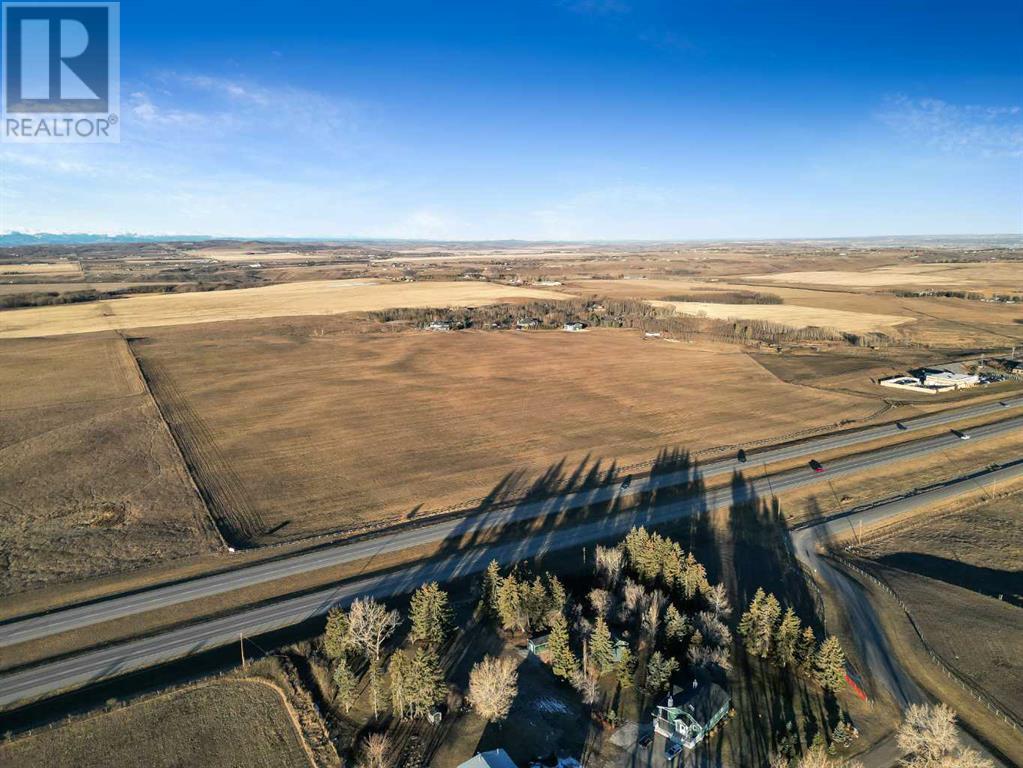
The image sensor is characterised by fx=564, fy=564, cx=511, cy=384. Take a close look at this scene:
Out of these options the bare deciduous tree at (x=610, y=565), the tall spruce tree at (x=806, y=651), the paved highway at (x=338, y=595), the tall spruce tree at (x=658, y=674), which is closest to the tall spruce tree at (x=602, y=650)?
the tall spruce tree at (x=658, y=674)

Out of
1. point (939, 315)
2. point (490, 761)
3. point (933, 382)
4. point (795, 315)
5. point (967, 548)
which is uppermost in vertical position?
point (939, 315)

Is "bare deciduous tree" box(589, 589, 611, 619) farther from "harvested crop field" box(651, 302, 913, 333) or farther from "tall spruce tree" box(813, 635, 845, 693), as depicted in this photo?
"harvested crop field" box(651, 302, 913, 333)

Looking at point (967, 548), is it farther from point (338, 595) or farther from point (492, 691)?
point (338, 595)

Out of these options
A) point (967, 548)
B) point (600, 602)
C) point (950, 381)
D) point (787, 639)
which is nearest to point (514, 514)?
point (600, 602)

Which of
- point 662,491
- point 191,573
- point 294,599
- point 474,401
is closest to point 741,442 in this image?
point 662,491

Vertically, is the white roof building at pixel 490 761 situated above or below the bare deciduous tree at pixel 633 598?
below

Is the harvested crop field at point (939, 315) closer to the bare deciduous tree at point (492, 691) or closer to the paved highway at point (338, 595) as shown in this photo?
the paved highway at point (338, 595)

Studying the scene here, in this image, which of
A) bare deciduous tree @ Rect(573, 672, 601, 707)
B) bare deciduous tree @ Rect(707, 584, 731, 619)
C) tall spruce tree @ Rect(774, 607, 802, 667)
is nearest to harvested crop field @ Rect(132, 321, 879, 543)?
bare deciduous tree @ Rect(707, 584, 731, 619)

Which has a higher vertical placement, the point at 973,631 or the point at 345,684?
the point at 973,631
